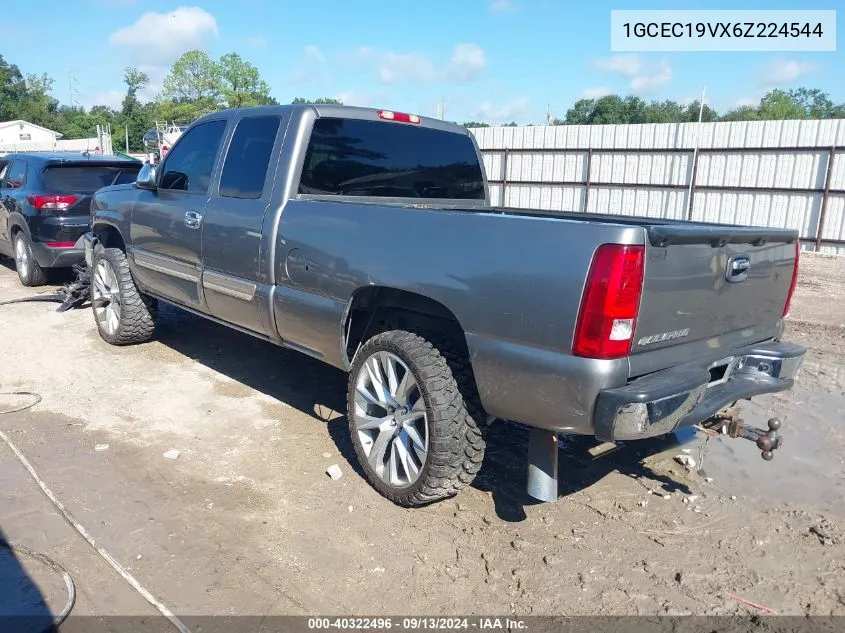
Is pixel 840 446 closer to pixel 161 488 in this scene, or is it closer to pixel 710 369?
pixel 710 369

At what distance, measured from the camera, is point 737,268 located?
117 inches

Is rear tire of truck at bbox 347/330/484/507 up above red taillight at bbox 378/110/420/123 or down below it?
below

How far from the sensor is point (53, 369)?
549 cm

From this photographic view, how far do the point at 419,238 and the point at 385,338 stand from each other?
59cm

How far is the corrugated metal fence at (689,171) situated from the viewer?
14.0 meters

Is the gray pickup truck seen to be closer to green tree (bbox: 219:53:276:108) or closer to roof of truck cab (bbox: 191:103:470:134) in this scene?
roof of truck cab (bbox: 191:103:470:134)

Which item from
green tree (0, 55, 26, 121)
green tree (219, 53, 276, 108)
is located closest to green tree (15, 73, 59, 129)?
green tree (0, 55, 26, 121)

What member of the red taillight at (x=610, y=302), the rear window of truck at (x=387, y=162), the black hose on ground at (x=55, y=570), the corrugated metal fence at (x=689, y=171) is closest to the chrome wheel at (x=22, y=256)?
the rear window of truck at (x=387, y=162)

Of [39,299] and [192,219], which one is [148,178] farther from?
[39,299]

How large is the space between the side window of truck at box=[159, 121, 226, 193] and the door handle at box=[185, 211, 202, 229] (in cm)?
18

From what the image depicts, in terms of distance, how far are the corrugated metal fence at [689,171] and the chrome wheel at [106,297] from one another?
13490 millimetres

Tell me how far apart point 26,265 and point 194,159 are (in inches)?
203

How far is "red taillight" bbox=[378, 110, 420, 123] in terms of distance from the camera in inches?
171

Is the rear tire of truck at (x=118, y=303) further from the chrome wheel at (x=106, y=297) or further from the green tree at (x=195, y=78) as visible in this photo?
the green tree at (x=195, y=78)
